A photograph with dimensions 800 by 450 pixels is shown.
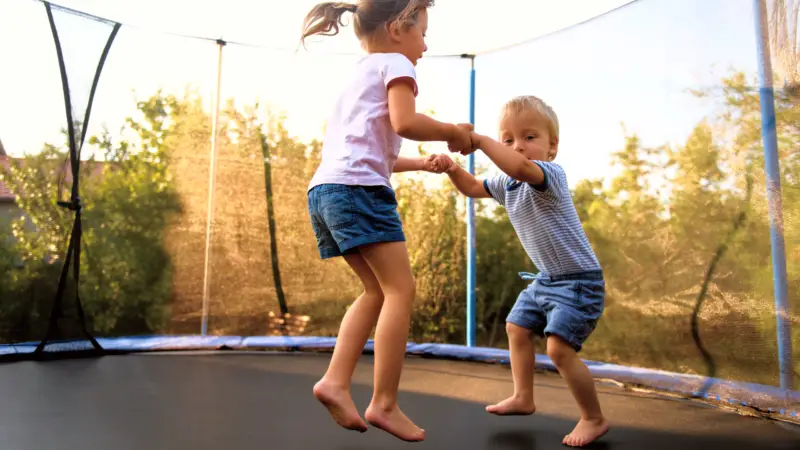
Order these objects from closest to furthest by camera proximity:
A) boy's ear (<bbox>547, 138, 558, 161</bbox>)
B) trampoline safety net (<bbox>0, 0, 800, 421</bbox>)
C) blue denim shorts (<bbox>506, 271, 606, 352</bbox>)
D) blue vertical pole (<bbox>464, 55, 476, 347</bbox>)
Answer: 1. blue denim shorts (<bbox>506, 271, 606, 352</bbox>)
2. boy's ear (<bbox>547, 138, 558, 161</bbox>)
3. trampoline safety net (<bbox>0, 0, 800, 421</bbox>)
4. blue vertical pole (<bbox>464, 55, 476, 347</bbox>)

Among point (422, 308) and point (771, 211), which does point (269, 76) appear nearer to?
point (422, 308)

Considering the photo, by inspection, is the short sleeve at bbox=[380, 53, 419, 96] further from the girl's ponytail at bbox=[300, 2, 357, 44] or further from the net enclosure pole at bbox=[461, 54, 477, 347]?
the net enclosure pole at bbox=[461, 54, 477, 347]

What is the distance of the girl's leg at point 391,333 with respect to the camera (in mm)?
1119

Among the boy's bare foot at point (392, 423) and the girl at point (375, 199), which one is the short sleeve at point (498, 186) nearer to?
the girl at point (375, 199)

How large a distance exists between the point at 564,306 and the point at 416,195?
5.10 ft

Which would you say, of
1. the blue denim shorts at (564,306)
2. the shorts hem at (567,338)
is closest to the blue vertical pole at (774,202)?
the blue denim shorts at (564,306)

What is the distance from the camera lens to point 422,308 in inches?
111

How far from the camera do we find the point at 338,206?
113 cm

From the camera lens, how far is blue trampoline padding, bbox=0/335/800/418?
1596 millimetres

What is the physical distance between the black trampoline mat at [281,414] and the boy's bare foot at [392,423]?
10 cm

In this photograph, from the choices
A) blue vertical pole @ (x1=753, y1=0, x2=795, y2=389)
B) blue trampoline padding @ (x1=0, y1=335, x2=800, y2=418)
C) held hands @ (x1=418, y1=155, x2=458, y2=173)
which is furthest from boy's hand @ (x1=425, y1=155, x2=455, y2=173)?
blue trampoline padding @ (x1=0, y1=335, x2=800, y2=418)

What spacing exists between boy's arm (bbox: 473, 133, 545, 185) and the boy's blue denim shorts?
0.22 meters

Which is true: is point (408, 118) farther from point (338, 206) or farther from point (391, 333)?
point (391, 333)

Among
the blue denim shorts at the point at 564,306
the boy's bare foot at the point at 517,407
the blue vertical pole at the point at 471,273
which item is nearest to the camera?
the blue denim shorts at the point at 564,306
